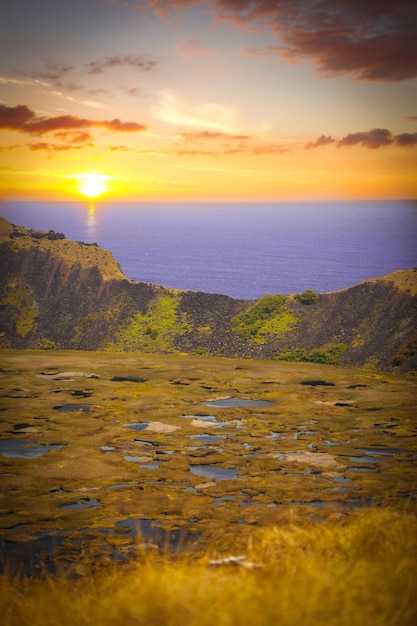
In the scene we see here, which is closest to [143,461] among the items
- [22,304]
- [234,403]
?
[234,403]

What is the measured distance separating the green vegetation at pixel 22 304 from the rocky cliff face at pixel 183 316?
0.09 meters

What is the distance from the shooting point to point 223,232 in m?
167

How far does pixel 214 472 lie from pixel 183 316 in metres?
34.1

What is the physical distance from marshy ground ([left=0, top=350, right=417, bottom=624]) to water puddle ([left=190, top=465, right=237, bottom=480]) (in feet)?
0.25

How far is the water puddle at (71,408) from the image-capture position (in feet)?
106

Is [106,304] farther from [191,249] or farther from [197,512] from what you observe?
[191,249]

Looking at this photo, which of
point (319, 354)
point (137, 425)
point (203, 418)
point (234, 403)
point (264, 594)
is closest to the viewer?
point (264, 594)

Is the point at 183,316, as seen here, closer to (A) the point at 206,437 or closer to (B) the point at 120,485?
(A) the point at 206,437

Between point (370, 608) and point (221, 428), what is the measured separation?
74.8 feet

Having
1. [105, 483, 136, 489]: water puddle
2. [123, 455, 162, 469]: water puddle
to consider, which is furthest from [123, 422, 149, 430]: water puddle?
[105, 483, 136, 489]: water puddle

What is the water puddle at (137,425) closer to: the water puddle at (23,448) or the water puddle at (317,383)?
the water puddle at (23,448)

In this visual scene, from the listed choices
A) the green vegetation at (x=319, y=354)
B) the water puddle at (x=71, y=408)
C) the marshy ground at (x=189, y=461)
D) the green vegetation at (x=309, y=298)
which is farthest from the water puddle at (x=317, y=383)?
the green vegetation at (x=309, y=298)

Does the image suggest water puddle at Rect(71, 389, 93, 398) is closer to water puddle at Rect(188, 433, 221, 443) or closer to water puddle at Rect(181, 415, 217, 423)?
water puddle at Rect(181, 415, 217, 423)

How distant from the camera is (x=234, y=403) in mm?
34875
